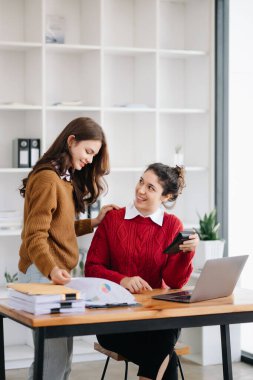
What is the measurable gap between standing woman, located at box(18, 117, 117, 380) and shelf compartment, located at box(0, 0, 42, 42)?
77.0 inches

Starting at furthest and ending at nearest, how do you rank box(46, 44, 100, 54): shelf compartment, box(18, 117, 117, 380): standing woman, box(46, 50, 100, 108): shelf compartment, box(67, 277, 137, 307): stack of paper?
box(46, 50, 100, 108): shelf compartment
box(46, 44, 100, 54): shelf compartment
box(18, 117, 117, 380): standing woman
box(67, 277, 137, 307): stack of paper

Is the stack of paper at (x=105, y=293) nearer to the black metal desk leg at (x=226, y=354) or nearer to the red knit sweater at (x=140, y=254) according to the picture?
the red knit sweater at (x=140, y=254)

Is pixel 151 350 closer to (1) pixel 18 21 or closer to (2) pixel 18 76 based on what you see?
(2) pixel 18 76

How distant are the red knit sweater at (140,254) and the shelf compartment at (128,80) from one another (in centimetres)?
208

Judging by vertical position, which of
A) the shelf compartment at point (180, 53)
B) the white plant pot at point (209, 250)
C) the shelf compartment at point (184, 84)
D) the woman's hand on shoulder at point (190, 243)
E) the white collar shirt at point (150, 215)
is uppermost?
the shelf compartment at point (180, 53)

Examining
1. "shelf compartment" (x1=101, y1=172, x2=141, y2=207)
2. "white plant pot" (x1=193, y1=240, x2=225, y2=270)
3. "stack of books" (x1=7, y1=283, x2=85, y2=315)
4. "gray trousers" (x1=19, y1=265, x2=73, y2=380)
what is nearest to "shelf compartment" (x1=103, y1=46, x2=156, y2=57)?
"shelf compartment" (x1=101, y1=172, x2=141, y2=207)

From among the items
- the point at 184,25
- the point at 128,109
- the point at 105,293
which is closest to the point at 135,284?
the point at 105,293

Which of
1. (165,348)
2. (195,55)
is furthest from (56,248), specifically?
(195,55)

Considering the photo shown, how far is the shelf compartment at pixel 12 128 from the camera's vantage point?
5.43m

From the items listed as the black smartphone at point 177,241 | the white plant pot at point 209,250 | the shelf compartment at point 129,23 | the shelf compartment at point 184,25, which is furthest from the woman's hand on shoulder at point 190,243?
the shelf compartment at point 184,25

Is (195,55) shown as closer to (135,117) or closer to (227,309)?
(135,117)

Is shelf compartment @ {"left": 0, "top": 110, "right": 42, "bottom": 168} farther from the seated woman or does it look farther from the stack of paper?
the stack of paper

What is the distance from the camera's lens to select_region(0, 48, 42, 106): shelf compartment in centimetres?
540

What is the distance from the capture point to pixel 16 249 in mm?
5535
